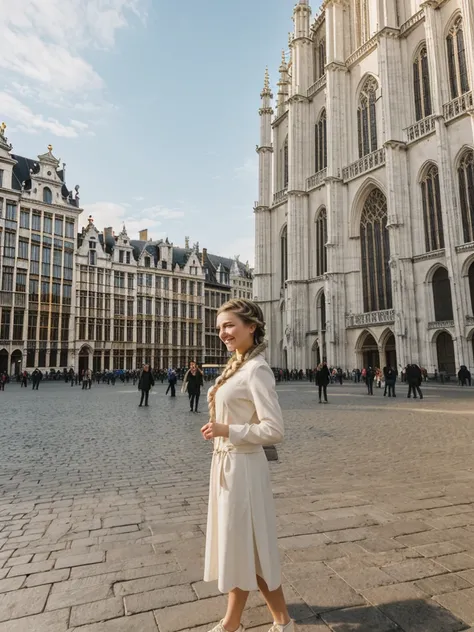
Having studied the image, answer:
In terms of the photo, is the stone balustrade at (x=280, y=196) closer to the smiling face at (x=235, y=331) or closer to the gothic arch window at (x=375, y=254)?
the gothic arch window at (x=375, y=254)

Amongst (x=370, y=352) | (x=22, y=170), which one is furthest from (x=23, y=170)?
(x=370, y=352)

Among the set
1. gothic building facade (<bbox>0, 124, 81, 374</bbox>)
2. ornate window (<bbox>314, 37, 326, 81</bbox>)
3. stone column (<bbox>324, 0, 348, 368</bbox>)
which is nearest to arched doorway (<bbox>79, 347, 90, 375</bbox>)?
gothic building facade (<bbox>0, 124, 81, 374</bbox>)

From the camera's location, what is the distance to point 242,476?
2012mm

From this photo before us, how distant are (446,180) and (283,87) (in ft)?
92.4

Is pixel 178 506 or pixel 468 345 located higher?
pixel 468 345

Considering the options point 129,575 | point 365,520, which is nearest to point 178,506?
point 129,575

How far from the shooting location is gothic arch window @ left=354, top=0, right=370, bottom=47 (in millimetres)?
35844

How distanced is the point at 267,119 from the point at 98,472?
154ft

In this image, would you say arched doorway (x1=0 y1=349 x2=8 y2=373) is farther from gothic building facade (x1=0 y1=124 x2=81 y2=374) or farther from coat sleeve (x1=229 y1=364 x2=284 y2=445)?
coat sleeve (x1=229 y1=364 x2=284 y2=445)

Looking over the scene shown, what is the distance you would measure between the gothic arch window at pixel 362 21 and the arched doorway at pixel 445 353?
26.6 meters

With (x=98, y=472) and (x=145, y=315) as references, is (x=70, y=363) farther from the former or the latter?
(x=98, y=472)

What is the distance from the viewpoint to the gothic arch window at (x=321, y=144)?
128 ft

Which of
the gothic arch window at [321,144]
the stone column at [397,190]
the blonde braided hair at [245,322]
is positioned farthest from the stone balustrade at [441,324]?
the blonde braided hair at [245,322]

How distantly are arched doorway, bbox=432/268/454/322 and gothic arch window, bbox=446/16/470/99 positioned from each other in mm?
11946
